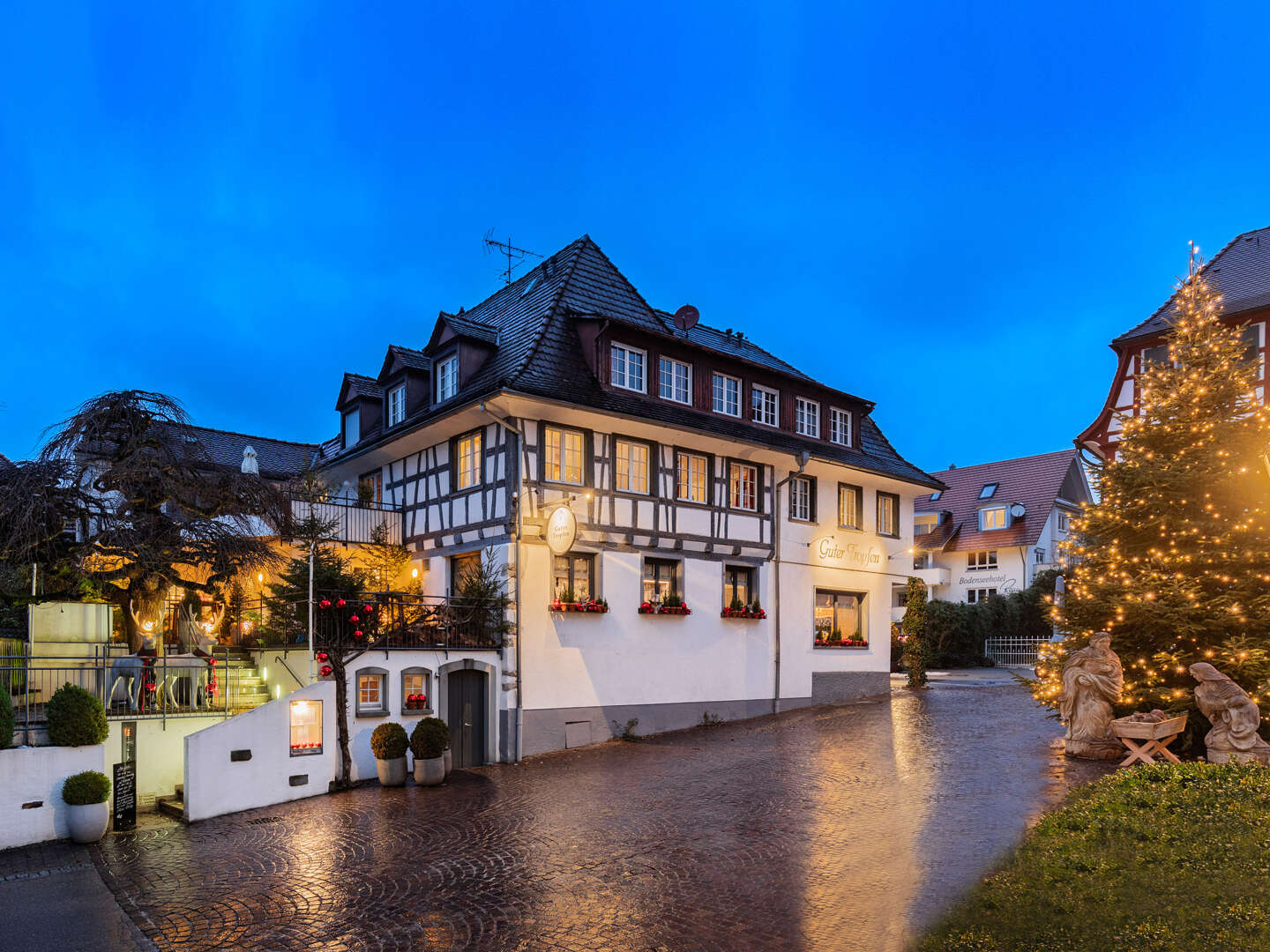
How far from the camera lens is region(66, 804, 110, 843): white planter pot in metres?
12.0

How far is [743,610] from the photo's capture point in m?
21.8

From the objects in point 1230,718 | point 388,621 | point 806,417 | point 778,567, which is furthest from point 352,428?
point 1230,718

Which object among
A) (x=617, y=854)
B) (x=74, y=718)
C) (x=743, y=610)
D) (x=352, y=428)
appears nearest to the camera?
(x=617, y=854)

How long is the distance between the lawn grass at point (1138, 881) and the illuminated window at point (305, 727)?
35.7 feet

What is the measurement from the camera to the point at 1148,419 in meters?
16.0

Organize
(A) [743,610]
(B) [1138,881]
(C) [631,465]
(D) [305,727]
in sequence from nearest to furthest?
(B) [1138,881] < (D) [305,727] < (C) [631,465] < (A) [743,610]

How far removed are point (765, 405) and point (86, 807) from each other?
1663cm

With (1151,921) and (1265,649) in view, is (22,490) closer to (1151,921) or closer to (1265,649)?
(1151,921)

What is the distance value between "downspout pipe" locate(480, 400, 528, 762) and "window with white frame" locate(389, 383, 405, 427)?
483 centimetres

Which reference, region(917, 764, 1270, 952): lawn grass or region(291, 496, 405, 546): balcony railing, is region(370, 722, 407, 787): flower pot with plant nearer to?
region(291, 496, 405, 546): balcony railing

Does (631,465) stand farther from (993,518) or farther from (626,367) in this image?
(993,518)

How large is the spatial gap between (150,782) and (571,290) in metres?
13.2

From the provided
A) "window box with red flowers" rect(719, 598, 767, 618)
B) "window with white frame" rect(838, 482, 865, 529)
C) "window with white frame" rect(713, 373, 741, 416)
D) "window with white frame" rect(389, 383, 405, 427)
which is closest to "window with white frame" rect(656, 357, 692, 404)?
"window with white frame" rect(713, 373, 741, 416)

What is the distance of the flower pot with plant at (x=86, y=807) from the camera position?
1205cm
